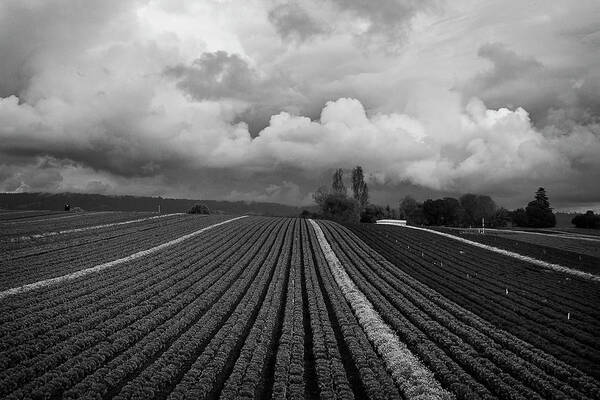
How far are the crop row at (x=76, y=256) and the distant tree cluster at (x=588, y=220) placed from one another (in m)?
98.6

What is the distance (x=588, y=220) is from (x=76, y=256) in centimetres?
11455

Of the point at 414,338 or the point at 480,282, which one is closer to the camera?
the point at 414,338

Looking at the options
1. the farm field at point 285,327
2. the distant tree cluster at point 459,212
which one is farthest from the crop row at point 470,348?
the distant tree cluster at point 459,212

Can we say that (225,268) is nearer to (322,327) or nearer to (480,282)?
(322,327)

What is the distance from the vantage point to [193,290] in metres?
30.1

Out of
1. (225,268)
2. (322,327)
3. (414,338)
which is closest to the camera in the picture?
(414,338)

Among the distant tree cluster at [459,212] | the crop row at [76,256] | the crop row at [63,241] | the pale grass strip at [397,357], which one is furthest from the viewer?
the distant tree cluster at [459,212]

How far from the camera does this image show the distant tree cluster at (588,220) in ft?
355

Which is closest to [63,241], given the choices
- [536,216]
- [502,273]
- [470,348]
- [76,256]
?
[76,256]

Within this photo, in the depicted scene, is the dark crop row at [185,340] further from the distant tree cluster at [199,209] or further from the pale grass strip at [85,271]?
the distant tree cluster at [199,209]

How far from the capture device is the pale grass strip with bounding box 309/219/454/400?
50.0 ft

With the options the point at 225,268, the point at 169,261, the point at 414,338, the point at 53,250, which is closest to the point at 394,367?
the point at 414,338

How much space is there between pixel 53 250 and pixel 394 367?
38724 millimetres

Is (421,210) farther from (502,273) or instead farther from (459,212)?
(502,273)
